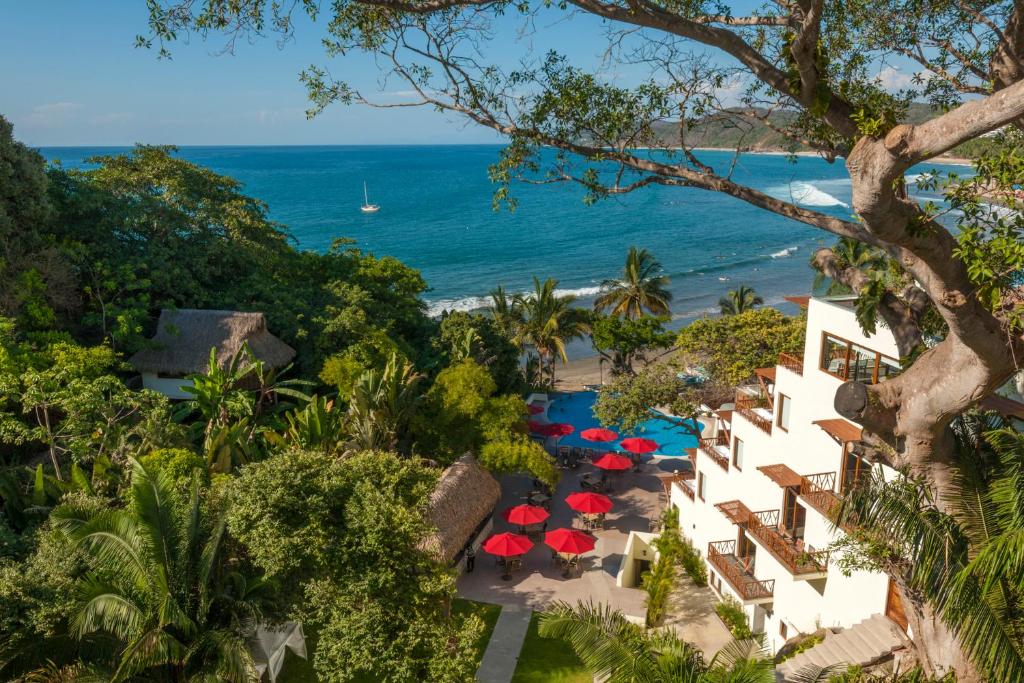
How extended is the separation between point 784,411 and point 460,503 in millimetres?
7977

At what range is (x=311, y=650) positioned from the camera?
14477mm

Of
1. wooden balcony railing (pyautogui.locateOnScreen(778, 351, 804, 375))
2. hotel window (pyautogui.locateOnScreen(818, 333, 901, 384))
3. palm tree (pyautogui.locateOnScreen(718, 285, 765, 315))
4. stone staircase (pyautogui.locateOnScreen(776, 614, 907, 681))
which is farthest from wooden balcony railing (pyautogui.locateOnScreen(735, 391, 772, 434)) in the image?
palm tree (pyautogui.locateOnScreen(718, 285, 765, 315))

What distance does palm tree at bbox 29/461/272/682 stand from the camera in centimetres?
1023

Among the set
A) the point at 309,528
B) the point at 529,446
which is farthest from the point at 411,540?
the point at 529,446

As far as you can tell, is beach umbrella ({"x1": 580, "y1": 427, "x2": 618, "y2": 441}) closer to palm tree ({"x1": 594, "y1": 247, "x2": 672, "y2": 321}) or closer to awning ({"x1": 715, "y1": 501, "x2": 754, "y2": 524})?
awning ({"x1": 715, "y1": 501, "x2": 754, "y2": 524})

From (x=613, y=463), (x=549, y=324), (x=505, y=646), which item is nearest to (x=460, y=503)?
(x=505, y=646)

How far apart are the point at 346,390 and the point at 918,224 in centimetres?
1678

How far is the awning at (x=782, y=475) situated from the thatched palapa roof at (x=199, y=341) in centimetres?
1455

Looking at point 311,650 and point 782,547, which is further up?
point 782,547

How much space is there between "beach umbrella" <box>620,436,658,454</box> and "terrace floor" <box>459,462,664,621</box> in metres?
1.39

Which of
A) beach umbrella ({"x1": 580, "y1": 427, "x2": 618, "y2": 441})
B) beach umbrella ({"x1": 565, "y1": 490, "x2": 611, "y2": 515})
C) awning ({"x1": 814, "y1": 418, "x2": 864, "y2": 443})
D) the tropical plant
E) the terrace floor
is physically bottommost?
the terrace floor

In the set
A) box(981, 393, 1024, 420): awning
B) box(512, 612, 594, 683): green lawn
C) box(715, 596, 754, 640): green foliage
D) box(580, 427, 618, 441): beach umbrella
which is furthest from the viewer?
box(580, 427, 618, 441): beach umbrella

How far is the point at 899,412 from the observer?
7.77 m

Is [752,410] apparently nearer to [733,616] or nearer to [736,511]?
[736,511]
